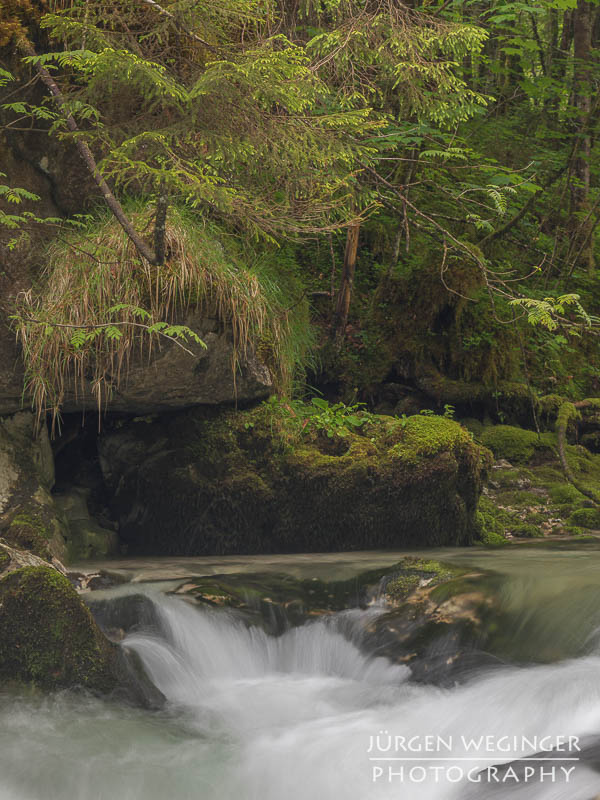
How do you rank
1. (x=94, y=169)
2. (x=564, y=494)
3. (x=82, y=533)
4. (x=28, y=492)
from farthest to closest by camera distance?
1. (x=564, y=494)
2. (x=82, y=533)
3. (x=28, y=492)
4. (x=94, y=169)

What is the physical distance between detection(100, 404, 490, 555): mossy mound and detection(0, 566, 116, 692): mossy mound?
6.45 feet

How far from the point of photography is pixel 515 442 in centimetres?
766

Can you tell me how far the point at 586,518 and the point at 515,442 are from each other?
1.24 m

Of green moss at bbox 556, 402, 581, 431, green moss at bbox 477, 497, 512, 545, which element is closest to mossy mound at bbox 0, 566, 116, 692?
green moss at bbox 477, 497, 512, 545

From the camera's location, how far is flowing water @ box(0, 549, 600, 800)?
3.20m

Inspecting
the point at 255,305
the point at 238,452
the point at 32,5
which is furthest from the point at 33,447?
the point at 32,5

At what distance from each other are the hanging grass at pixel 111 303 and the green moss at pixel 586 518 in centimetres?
348

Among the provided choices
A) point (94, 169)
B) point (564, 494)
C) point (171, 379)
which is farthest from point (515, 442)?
point (94, 169)

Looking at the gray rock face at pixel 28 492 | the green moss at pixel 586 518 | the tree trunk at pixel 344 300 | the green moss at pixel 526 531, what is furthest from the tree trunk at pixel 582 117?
the gray rock face at pixel 28 492

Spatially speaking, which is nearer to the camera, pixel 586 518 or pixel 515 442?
pixel 586 518

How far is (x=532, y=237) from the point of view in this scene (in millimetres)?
9477

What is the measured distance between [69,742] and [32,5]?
5.16 metres

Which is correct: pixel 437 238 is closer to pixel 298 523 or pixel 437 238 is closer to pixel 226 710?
pixel 298 523

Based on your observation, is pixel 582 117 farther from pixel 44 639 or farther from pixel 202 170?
pixel 44 639
